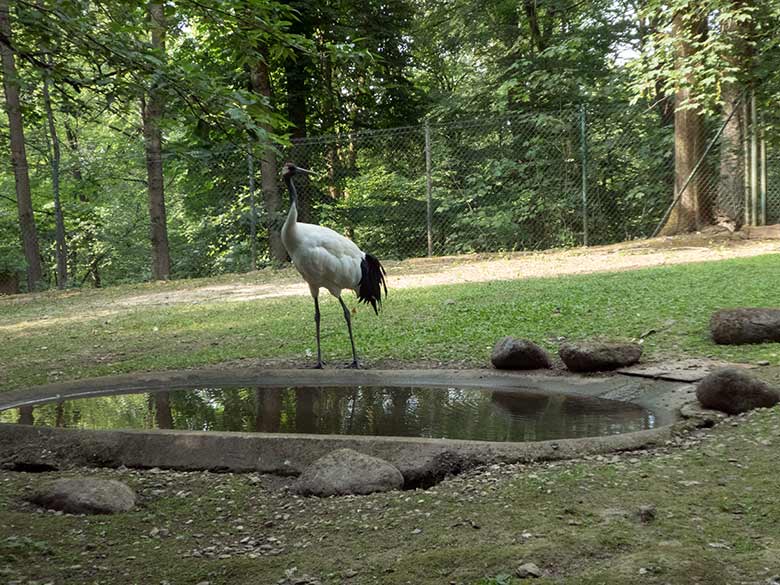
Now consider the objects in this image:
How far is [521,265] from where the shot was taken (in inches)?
472

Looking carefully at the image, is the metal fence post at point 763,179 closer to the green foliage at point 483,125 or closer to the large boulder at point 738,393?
the green foliage at point 483,125

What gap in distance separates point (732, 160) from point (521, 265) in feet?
12.8

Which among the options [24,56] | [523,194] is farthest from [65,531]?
[523,194]

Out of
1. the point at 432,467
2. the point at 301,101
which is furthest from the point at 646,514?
the point at 301,101

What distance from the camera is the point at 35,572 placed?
2.82 meters

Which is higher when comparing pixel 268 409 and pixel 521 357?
pixel 521 357

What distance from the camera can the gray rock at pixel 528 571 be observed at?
2482 mm

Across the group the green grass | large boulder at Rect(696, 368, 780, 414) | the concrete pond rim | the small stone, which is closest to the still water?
the concrete pond rim

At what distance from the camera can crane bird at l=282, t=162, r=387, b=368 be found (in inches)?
264

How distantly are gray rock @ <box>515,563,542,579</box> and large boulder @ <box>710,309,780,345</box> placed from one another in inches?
153

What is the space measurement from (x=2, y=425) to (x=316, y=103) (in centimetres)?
1381

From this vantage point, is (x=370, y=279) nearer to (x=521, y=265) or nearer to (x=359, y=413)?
(x=359, y=413)

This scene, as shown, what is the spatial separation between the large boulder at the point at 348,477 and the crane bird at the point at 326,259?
279 cm

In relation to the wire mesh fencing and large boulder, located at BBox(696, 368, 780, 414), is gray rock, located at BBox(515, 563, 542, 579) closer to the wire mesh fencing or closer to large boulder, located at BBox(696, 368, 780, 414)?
large boulder, located at BBox(696, 368, 780, 414)
